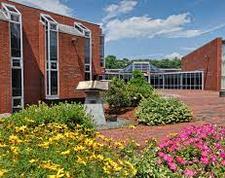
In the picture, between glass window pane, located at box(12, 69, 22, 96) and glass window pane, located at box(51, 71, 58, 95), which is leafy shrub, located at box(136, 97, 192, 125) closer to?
glass window pane, located at box(12, 69, 22, 96)

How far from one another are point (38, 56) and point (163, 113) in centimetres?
1223

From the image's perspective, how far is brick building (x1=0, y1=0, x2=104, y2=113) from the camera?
19.0 meters

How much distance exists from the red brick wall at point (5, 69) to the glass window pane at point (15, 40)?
3.45 ft

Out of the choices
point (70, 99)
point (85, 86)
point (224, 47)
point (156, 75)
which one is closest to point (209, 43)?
point (224, 47)

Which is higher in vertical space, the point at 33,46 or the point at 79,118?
the point at 33,46

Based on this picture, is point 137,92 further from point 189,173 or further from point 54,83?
point 189,173

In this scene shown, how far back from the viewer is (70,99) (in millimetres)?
25516

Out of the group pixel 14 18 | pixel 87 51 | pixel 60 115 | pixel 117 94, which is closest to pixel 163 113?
pixel 117 94

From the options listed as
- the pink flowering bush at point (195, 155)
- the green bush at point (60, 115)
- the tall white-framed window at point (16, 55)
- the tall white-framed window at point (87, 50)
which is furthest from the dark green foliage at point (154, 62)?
the pink flowering bush at point (195, 155)

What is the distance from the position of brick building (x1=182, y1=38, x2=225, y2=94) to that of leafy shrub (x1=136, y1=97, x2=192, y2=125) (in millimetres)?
28446

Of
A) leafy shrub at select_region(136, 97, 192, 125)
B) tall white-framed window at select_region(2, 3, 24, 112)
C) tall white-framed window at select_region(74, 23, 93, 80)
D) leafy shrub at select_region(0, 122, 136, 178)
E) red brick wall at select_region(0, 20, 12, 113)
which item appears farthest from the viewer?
tall white-framed window at select_region(74, 23, 93, 80)

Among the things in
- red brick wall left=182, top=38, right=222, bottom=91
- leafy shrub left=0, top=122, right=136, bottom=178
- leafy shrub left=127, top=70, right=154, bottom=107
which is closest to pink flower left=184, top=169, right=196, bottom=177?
leafy shrub left=0, top=122, right=136, bottom=178

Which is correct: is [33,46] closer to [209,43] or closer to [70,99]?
[70,99]

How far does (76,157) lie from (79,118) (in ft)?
19.1
